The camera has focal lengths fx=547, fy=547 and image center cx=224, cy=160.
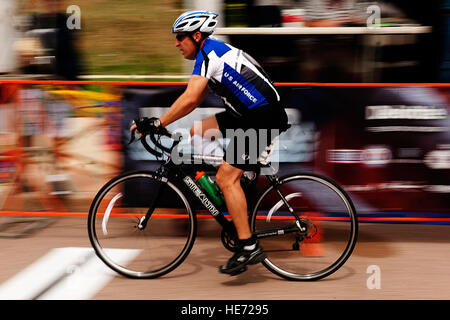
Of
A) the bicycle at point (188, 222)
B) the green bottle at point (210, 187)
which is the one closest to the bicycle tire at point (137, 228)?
the bicycle at point (188, 222)

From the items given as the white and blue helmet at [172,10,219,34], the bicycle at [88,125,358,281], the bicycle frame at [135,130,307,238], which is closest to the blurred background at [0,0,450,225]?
the bicycle at [88,125,358,281]

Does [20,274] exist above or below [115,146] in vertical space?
below

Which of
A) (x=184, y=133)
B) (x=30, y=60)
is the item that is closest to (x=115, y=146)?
(x=184, y=133)

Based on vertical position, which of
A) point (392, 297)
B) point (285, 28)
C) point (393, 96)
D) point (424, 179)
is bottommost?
point (392, 297)

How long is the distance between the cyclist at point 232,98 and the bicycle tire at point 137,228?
416 mm

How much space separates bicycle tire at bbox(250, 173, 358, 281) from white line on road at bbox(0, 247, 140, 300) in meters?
1.19

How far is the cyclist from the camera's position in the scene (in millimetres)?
4035

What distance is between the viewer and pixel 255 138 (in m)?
4.20

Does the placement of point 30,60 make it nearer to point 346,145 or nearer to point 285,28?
point 285,28

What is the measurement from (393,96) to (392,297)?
209 cm

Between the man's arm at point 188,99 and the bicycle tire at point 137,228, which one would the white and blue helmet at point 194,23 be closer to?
the man's arm at point 188,99

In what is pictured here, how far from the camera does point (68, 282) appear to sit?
435 centimetres

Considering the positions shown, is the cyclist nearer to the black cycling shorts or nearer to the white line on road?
the black cycling shorts

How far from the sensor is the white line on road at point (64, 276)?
4.14 m
